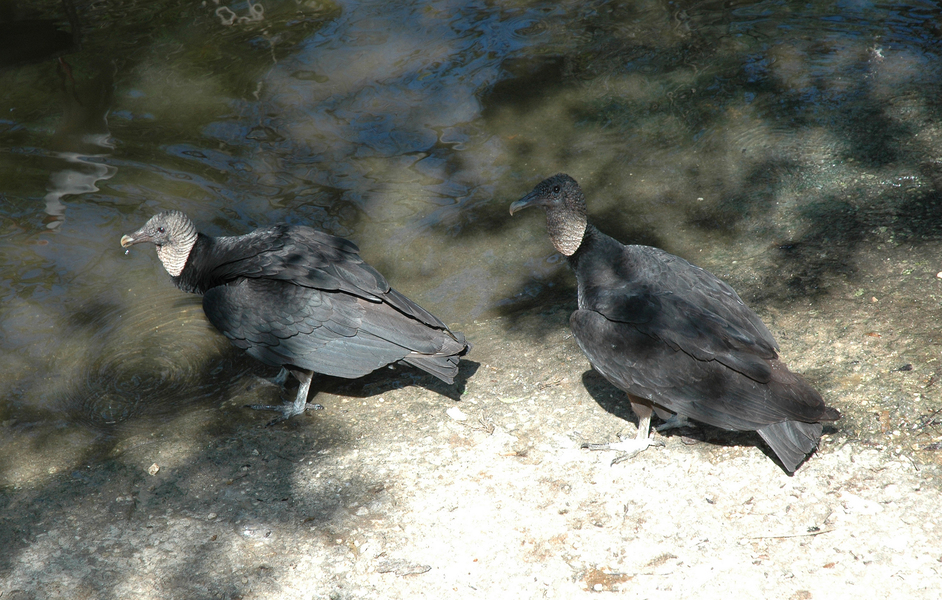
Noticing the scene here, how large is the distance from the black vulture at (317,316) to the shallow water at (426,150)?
2.01 feet

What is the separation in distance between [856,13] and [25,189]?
283 inches

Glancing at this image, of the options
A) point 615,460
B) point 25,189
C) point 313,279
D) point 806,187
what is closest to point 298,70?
point 25,189

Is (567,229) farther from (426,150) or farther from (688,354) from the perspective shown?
(426,150)

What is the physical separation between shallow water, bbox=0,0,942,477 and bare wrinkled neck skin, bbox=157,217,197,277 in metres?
0.51

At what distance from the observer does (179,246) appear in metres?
4.29

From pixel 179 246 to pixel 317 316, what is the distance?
119cm

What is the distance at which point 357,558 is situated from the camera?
9.59ft

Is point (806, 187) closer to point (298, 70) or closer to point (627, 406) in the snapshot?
point (627, 406)

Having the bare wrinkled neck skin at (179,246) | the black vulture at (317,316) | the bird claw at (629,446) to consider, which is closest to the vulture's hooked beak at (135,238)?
the bare wrinkled neck skin at (179,246)

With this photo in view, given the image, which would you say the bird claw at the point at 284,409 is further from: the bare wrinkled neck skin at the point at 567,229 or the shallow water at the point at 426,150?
the bare wrinkled neck skin at the point at 567,229

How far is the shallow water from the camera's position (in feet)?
14.5

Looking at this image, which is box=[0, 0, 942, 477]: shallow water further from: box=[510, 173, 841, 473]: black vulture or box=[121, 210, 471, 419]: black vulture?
box=[510, 173, 841, 473]: black vulture

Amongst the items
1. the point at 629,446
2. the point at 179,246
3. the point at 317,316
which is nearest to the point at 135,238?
the point at 179,246

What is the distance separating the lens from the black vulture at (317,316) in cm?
365
